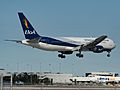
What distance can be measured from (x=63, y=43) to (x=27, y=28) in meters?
12.1

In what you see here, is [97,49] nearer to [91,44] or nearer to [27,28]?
[91,44]

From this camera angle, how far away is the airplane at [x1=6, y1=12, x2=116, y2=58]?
102756mm

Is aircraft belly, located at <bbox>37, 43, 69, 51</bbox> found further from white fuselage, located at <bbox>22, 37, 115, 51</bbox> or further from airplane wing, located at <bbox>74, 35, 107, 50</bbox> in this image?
airplane wing, located at <bbox>74, 35, 107, 50</bbox>

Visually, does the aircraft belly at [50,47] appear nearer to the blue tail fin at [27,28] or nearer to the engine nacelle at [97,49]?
the blue tail fin at [27,28]

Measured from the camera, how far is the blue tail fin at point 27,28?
10769 centimetres

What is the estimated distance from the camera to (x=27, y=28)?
363 ft

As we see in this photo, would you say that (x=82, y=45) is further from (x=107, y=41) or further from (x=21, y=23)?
(x=21, y=23)

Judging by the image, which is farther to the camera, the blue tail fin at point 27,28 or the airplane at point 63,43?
the blue tail fin at point 27,28

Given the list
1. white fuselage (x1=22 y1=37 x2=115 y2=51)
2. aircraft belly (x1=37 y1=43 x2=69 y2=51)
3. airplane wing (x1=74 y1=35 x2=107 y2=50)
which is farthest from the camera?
airplane wing (x1=74 y1=35 x2=107 y2=50)

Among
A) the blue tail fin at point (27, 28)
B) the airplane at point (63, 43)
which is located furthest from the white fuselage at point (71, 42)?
the blue tail fin at point (27, 28)

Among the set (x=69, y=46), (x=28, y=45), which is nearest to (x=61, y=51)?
(x=69, y=46)

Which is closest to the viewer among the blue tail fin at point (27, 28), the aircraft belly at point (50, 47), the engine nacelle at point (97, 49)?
the aircraft belly at point (50, 47)

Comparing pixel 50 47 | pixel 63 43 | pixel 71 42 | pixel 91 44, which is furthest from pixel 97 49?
pixel 50 47

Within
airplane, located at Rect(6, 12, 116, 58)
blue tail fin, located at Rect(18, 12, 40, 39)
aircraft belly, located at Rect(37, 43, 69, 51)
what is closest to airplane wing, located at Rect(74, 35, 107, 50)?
airplane, located at Rect(6, 12, 116, 58)
